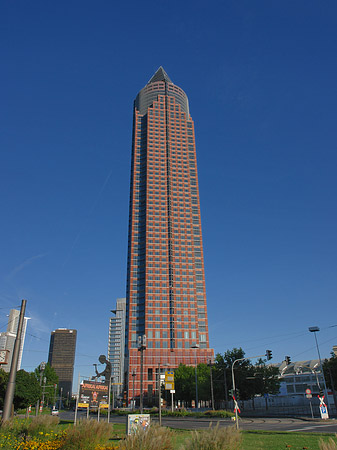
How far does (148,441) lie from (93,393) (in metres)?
16.5

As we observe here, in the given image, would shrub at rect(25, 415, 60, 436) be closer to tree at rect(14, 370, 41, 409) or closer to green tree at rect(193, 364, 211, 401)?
tree at rect(14, 370, 41, 409)

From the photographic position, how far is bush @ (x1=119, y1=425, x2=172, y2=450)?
10.3 metres

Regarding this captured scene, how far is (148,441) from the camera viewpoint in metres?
10.4

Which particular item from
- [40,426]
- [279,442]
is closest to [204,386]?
[279,442]

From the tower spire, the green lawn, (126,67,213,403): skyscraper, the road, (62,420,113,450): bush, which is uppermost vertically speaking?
the tower spire

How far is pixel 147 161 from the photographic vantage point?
501 ft

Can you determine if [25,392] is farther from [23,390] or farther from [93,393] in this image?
[93,393]

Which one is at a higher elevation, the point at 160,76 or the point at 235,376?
the point at 160,76

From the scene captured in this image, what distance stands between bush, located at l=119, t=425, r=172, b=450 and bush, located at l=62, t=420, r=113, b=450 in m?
2.73

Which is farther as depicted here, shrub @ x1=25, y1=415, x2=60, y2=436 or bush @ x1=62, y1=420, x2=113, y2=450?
shrub @ x1=25, y1=415, x2=60, y2=436

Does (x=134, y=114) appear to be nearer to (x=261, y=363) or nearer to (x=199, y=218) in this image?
(x=199, y=218)

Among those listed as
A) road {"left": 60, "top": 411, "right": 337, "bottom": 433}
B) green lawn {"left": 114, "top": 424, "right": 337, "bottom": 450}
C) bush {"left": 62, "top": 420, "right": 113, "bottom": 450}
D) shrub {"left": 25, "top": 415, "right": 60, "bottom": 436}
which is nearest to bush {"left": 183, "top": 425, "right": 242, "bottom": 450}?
green lawn {"left": 114, "top": 424, "right": 337, "bottom": 450}

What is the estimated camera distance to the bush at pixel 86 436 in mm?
12780

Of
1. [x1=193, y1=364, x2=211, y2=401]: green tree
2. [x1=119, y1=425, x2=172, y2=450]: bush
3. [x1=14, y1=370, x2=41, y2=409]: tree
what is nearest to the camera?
[x1=119, y1=425, x2=172, y2=450]: bush
